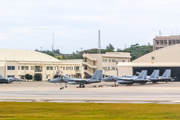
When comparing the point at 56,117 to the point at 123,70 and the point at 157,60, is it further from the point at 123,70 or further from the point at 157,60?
the point at 157,60

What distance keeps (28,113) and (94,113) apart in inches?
209

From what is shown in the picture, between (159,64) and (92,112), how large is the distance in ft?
274

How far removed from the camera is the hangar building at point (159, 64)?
351ft

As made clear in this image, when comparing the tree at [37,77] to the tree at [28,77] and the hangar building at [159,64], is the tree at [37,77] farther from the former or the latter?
the hangar building at [159,64]

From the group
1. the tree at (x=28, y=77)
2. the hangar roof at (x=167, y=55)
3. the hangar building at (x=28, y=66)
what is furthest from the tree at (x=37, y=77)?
the hangar roof at (x=167, y=55)

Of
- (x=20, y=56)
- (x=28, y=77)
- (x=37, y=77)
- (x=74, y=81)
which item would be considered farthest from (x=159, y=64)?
(x=20, y=56)

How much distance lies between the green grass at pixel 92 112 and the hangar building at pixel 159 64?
76.5 m

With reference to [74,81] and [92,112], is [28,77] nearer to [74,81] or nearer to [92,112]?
[74,81]

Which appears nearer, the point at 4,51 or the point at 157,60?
the point at 157,60

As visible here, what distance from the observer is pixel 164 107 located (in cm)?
Answer: 3097

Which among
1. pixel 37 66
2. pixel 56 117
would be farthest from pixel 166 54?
pixel 56 117

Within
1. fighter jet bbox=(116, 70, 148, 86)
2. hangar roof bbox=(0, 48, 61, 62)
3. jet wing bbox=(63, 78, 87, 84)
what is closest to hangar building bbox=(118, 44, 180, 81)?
fighter jet bbox=(116, 70, 148, 86)

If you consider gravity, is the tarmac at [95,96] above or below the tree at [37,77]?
below

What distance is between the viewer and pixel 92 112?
1113 inches
